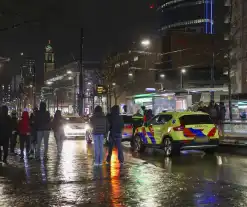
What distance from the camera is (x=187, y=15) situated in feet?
400

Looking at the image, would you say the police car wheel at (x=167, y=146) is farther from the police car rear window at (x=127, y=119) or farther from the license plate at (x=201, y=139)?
the police car rear window at (x=127, y=119)

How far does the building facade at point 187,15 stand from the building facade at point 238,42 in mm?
64060

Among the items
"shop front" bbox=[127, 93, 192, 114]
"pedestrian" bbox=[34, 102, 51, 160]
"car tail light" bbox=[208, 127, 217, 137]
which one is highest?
"shop front" bbox=[127, 93, 192, 114]

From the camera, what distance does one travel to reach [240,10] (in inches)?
1912

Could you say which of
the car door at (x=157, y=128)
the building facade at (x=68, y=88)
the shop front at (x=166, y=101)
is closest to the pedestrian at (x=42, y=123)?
the car door at (x=157, y=128)

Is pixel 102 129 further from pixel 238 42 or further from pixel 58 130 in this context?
pixel 238 42

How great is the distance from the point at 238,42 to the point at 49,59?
133980 millimetres

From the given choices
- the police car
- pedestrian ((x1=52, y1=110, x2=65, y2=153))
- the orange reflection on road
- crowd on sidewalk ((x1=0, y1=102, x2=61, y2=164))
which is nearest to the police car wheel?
the police car

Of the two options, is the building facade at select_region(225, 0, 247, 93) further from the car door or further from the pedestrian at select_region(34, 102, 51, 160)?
the pedestrian at select_region(34, 102, 51, 160)

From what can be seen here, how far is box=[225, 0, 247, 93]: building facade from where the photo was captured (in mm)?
47375

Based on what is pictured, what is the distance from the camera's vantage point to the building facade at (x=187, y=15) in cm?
11831

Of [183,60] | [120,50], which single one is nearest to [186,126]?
[183,60]

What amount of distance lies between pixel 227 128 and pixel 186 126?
16.8 feet

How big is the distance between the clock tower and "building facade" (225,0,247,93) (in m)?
125
